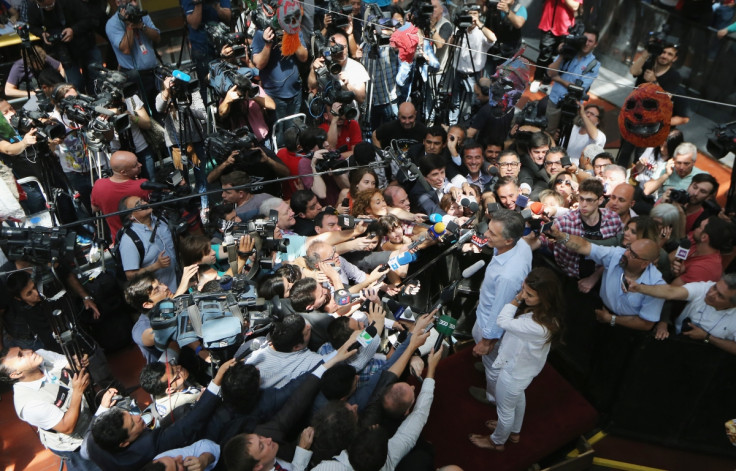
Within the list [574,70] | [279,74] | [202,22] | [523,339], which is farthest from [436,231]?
[202,22]

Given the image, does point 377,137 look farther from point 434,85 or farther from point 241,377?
point 241,377

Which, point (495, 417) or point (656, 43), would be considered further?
point (656, 43)

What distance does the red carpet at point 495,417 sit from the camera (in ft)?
11.2

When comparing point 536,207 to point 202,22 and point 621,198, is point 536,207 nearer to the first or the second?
point 621,198

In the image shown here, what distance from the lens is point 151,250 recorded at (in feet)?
13.1

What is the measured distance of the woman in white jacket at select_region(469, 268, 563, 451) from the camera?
3.02 metres

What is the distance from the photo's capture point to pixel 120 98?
4641 mm

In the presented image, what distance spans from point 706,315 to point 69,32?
6.25 m

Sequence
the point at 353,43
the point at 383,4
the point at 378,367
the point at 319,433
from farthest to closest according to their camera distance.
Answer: the point at 383,4
the point at 353,43
the point at 378,367
the point at 319,433

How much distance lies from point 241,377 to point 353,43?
464 cm

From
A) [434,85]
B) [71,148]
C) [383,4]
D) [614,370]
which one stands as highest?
[383,4]

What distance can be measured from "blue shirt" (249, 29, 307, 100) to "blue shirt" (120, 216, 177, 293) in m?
2.17

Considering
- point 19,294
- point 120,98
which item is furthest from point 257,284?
point 120,98

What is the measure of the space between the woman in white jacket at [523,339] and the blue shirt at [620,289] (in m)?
0.66
